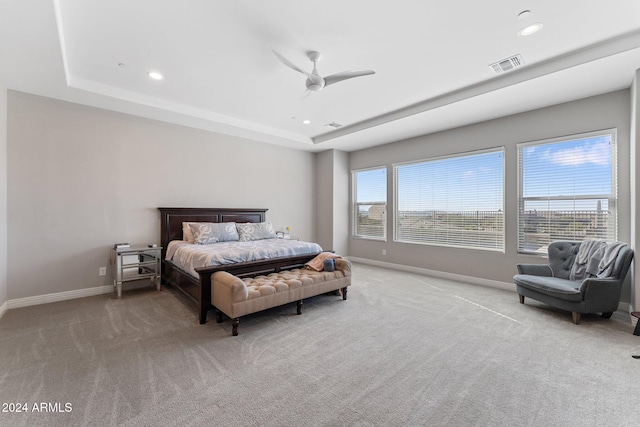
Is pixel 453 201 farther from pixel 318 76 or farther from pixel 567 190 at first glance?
pixel 318 76

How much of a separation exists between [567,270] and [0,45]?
6952 millimetres

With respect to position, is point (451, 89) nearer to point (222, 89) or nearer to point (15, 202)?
point (222, 89)

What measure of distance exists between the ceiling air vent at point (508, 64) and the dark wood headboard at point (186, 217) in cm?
476

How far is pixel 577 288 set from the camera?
10.0 feet

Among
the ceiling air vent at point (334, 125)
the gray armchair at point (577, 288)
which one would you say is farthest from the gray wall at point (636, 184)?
the ceiling air vent at point (334, 125)

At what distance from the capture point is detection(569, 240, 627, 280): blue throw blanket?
3.14m

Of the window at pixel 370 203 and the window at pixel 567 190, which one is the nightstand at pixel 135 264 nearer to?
the window at pixel 370 203

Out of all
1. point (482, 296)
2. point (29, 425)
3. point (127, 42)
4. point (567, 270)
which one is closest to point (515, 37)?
point (567, 270)

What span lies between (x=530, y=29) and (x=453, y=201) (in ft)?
10.3

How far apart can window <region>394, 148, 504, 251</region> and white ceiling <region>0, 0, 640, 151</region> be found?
0.96 metres

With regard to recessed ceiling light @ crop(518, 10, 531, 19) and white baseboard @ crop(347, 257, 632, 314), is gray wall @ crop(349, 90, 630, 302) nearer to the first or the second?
white baseboard @ crop(347, 257, 632, 314)

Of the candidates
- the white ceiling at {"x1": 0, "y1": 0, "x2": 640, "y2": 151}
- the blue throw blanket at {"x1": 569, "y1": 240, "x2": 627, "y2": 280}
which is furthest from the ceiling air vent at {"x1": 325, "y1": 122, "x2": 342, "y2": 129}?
the blue throw blanket at {"x1": 569, "y1": 240, "x2": 627, "y2": 280}

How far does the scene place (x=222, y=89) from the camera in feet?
12.4

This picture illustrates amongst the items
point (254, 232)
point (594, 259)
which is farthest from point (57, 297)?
point (594, 259)
